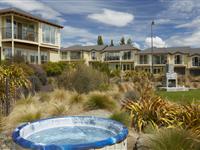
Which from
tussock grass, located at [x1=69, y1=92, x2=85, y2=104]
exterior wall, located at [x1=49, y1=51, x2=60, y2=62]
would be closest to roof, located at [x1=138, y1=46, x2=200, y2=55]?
exterior wall, located at [x1=49, y1=51, x2=60, y2=62]

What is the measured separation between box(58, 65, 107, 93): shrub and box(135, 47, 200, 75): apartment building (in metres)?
40.2

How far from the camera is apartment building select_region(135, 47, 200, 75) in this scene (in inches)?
2314

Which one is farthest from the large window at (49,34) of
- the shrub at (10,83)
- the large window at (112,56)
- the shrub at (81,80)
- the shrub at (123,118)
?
the shrub at (123,118)

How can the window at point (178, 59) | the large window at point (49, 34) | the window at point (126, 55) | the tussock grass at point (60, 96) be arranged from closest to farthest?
the tussock grass at point (60, 96), the large window at point (49, 34), the window at point (178, 59), the window at point (126, 55)

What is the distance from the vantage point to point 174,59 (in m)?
60.6

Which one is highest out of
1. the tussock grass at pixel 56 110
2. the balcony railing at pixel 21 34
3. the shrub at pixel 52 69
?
the balcony railing at pixel 21 34

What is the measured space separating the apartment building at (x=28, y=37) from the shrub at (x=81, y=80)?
1463 centimetres

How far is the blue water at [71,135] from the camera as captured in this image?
22.0ft

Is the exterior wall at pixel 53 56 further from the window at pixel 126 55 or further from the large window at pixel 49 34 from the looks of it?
the window at pixel 126 55

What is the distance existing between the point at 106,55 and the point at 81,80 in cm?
4916

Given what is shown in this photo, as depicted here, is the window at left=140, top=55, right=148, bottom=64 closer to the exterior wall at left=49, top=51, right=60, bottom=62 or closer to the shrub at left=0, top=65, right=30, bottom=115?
the exterior wall at left=49, top=51, right=60, bottom=62

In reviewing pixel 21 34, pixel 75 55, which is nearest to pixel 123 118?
pixel 21 34

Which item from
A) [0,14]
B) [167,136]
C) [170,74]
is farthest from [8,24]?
[167,136]

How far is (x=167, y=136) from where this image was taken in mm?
5246
